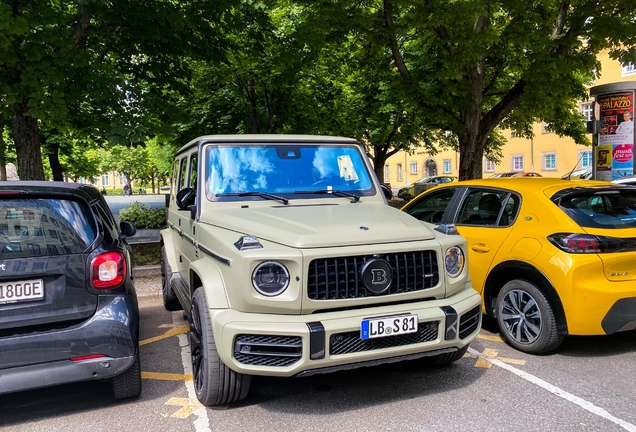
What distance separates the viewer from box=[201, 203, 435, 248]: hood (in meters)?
3.19

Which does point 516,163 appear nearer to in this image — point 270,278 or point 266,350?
point 270,278

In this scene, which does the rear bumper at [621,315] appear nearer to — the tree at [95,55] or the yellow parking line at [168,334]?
the yellow parking line at [168,334]

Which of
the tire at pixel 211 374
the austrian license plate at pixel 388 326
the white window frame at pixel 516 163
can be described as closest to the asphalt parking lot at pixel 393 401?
the tire at pixel 211 374

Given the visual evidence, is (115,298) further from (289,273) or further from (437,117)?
(437,117)

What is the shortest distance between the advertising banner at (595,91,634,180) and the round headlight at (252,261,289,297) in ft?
36.2

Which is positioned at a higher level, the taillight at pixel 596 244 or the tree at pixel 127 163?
the tree at pixel 127 163

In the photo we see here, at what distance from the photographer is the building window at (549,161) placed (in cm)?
4038

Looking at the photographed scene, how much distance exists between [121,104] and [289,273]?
21.2 ft

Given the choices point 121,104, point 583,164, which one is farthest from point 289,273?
point 583,164

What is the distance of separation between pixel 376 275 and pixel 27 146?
26.4 feet

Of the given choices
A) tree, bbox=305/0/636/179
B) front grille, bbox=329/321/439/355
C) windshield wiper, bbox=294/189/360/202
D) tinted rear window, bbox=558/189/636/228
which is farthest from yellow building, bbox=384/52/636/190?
front grille, bbox=329/321/439/355

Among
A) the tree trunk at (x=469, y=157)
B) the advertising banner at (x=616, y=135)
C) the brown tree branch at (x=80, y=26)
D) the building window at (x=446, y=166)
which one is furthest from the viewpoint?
the building window at (x=446, y=166)

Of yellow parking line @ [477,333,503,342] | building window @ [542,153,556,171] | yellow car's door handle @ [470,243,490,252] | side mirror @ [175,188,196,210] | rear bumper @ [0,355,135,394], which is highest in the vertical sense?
building window @ [542,153,556,171]

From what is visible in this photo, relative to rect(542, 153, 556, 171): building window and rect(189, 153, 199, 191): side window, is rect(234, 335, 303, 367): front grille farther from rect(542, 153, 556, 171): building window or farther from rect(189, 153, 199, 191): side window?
rect(542, 153, 556, 171): building window
